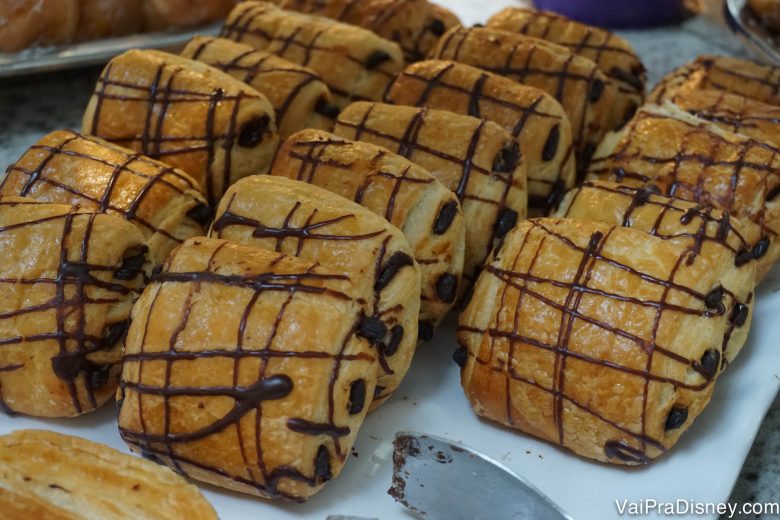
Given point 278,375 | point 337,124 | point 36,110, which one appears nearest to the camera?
point 278,375

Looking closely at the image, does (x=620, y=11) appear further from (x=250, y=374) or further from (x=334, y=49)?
(x=250, y=374)

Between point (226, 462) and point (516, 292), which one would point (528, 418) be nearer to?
point (516, 292)

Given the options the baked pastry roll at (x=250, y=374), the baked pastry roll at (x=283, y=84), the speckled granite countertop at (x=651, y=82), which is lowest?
the speckled granite countertop at (x=651, y=82)

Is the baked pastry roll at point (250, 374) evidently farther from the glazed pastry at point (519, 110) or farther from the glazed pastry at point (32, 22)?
the glazed pastry at point (32, 22)

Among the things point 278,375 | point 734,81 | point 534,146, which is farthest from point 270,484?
point 734,81

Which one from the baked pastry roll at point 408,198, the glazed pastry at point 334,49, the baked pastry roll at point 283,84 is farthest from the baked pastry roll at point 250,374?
the glazed pastry at point 334,49

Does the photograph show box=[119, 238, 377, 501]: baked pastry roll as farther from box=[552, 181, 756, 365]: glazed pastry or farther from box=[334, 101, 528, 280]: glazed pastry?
box=[552, 181, 756, 365]: glazed pastry
